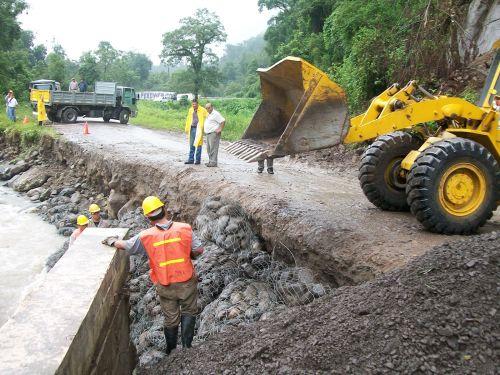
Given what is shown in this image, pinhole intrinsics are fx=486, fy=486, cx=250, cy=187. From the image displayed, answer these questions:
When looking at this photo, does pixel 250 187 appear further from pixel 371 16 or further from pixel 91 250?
pixel 371 16

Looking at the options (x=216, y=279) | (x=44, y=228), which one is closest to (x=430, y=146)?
(x=216, y=279)

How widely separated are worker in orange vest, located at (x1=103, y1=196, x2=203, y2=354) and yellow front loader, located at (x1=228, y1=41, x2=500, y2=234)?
61.8 inches

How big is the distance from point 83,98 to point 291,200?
17.4 m

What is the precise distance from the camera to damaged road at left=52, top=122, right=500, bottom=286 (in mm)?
5520

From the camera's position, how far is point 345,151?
13.1 m

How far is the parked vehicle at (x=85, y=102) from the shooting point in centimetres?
2141

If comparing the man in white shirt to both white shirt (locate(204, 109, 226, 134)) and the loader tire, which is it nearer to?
white shirt (locate(204, 109, 226, 134))

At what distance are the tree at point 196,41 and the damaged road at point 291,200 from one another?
3712cm

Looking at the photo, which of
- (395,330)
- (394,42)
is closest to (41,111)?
(394,42)

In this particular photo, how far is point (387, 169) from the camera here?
22.4 feet

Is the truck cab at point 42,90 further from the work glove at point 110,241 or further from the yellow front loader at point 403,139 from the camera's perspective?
the work glove at point 110,241

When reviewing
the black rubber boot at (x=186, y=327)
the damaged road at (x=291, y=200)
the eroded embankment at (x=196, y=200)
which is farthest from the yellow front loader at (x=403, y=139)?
the black rubber boot at (x=186, y=327)

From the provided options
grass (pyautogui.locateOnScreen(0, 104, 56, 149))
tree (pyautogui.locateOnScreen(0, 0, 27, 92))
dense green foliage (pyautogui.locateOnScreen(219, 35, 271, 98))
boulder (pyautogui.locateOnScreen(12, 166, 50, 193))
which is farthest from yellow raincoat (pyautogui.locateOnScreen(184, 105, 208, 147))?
dense green foliage (pyautogui.locateOnScreen(219, 35, 271, 98))

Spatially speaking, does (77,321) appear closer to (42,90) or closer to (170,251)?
(170,251)
